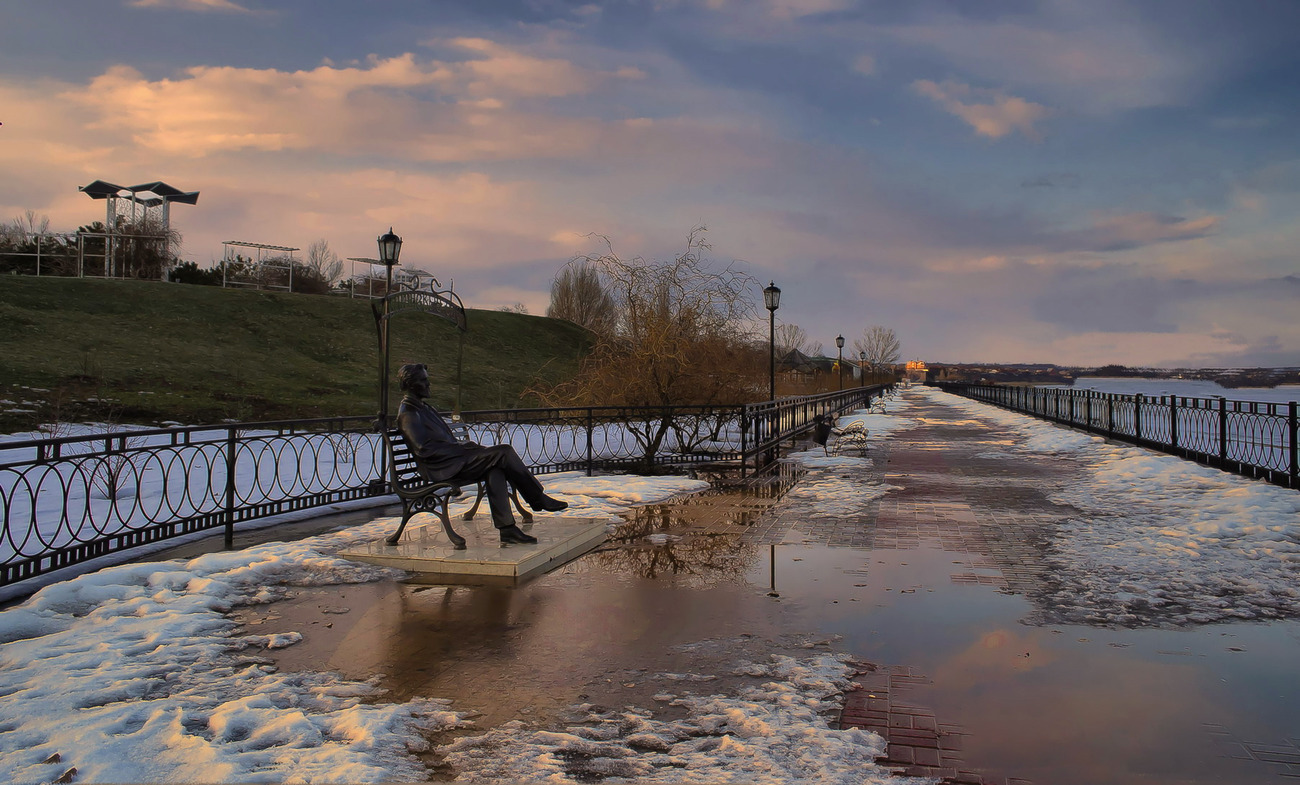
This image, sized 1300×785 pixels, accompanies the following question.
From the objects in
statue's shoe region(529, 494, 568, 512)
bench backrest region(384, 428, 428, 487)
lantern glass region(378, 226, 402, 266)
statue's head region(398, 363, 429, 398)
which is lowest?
statue's shoe region(529, 494, 568, 512)

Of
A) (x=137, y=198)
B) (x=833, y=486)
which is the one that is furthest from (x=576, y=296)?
(x=833, y=486)

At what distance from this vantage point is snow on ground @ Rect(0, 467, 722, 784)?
3143mm

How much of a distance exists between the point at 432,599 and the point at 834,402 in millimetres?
30736

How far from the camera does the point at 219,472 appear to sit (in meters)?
15.6

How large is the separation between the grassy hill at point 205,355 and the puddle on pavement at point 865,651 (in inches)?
451

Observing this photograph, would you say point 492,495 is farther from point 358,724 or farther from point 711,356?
point 711,356

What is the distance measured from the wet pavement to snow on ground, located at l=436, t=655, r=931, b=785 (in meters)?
0.14

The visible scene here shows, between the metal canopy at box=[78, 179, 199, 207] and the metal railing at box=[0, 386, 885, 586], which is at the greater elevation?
the metal canopy at box=[78, 179, 199, 207]

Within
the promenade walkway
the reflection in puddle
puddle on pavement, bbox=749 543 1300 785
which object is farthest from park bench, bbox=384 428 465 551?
puddle on pavement, bbox=749 543 1300 785

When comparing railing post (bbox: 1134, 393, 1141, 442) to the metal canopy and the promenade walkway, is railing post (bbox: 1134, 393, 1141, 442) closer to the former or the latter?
the promenade walkway

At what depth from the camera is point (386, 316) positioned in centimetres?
984

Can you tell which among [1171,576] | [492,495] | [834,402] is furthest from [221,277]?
[1171,576]

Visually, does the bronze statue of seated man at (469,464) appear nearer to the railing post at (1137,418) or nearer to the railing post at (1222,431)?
the railing post at (1222,431)

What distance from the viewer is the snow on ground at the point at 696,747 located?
10.1 feet
